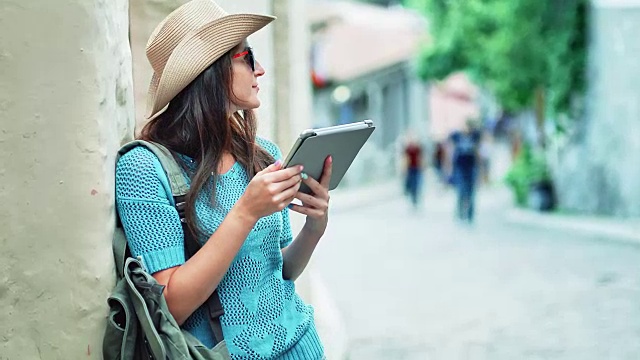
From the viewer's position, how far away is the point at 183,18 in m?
2.39

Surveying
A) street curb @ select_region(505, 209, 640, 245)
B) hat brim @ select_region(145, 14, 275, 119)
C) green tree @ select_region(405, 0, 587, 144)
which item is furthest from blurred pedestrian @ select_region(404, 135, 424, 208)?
hat brim @ select_region(145, 14, 275, 119)

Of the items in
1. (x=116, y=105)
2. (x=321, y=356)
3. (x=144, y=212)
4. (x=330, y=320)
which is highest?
(x=116, y=105)

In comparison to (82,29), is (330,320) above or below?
below

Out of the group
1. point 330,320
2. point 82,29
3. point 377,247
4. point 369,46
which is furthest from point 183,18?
point 369,46

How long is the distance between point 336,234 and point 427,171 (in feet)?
66.1

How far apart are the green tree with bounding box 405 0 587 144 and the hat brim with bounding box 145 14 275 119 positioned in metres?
14.8

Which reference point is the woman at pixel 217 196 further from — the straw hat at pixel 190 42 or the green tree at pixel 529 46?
the green tree at pixel 529 46

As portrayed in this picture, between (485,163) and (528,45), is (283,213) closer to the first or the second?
(528,45)

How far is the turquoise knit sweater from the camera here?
7.11ft

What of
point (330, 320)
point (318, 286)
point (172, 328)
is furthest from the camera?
point (318, 286)

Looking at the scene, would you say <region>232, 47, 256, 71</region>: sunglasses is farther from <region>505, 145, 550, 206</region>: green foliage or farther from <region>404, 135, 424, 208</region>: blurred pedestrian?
<region>404, 135, 424, 208</region>: blurred pedestrian

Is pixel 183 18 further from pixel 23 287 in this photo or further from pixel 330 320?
pixel 330 320

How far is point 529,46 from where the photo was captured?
1688 cm

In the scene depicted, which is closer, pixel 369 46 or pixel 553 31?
pixel 553 31
